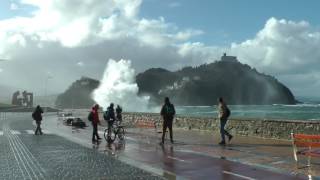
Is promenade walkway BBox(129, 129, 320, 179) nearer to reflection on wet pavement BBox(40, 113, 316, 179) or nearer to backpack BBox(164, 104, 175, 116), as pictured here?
reflection on wet pavement BBox(40, 113, 316, 179)

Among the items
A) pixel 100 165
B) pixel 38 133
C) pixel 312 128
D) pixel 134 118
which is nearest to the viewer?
pixel 100 165

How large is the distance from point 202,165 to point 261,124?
772cm

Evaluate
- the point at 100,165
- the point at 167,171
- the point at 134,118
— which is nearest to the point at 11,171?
the point at 100,165

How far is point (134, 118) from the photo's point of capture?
125 feet

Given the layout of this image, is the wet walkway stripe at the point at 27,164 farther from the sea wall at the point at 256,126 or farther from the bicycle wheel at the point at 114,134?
the sea wall at the point at 256,126

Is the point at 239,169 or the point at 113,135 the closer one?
the point at 239,169

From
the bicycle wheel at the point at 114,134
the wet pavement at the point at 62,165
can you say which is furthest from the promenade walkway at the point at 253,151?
the wet pavement at the point at 62,165

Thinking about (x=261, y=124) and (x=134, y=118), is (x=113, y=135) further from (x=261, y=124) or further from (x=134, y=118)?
(x=134, y=118)

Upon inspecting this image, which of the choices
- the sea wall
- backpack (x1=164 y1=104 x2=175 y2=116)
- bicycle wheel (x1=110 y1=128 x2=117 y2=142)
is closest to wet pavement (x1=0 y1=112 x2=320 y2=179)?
the sea wall

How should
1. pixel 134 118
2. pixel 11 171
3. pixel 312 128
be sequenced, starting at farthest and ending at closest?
1. pixel 134 118
2. pixel 312 128
3. pixel 11 171

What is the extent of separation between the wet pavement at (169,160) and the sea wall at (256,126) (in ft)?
1.93

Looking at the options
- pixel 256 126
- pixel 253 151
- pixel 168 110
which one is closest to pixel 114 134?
pixel 168 110

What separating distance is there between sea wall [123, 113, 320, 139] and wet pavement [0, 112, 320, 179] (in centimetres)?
59

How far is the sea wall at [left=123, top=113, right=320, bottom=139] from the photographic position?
18.5m
